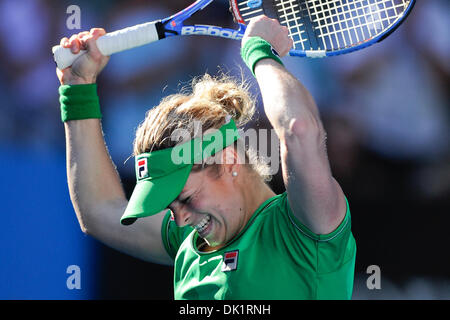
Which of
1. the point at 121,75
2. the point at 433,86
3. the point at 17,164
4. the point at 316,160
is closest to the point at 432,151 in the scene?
the point at 433,86

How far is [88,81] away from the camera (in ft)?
7.49

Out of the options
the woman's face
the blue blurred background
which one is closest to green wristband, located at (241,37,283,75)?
the woman's face

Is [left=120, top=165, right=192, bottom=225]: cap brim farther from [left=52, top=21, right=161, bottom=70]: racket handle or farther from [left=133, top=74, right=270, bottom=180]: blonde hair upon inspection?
[left=52, top=21, right=161, bottom=70]: racket handle

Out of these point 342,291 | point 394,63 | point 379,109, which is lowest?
point 342,291

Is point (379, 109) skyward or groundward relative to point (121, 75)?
groundward

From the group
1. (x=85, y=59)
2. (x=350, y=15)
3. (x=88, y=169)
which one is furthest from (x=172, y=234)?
(x=350, y=15)

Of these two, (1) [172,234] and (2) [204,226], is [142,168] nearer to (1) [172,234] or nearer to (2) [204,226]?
(2) [204,226]

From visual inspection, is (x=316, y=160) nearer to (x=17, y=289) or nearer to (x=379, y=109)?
(x=379, y=109)

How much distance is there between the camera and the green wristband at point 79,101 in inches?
88.7

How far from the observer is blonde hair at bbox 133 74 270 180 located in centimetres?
183

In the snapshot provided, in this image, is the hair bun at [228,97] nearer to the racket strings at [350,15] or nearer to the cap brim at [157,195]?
the cap brim at [157,195]

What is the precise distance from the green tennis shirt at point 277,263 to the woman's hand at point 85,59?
0.77 m
